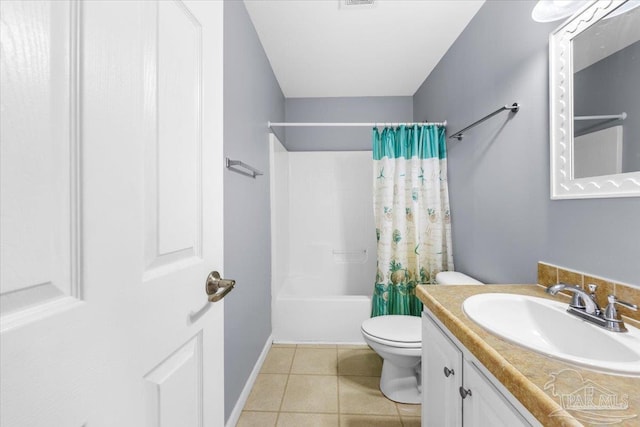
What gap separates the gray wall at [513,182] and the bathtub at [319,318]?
0.94 metres

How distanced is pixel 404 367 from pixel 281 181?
72.8 inches

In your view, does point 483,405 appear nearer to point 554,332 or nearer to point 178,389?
point 554,332

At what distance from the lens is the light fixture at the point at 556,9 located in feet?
3.03

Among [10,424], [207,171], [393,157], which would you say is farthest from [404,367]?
[10,424]

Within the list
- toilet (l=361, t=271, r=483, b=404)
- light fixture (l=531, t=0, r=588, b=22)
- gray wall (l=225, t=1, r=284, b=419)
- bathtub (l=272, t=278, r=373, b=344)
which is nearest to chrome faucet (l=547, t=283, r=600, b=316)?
toilet (l=361, t=271, r=483, b=404)

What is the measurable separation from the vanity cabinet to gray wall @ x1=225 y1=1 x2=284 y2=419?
0.97m

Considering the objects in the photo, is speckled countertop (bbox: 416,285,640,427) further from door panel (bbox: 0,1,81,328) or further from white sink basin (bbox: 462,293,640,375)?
door panel (bbox: 0,1,81,328)

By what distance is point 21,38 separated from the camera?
314 millimetres

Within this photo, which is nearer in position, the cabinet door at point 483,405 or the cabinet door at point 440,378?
the cabinet door at point 483,405

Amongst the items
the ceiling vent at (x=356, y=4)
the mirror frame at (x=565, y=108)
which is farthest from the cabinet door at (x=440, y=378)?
the ceiling vent at (x=356, y=4)

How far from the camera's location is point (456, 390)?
0.91m

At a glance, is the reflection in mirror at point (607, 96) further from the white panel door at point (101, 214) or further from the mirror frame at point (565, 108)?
the white panel door at point (101, 214)

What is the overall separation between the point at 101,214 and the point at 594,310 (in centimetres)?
128

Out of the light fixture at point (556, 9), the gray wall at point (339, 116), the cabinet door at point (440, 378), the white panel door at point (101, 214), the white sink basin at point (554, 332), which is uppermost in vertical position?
the gray wall at point (339, 116)
